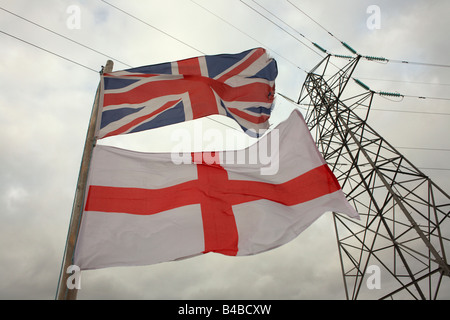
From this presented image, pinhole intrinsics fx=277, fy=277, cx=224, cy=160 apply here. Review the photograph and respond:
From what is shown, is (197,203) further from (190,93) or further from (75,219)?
(190,93)

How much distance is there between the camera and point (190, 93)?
556cm

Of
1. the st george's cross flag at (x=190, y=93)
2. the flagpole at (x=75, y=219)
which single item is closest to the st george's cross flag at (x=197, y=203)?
the flagpole at (x=75, y=219)

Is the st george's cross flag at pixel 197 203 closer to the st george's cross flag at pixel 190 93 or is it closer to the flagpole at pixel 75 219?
the flagpole at pixel 75 219

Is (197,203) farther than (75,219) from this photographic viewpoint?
Yes

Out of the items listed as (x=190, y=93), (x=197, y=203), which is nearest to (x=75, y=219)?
(x=197, y=203)

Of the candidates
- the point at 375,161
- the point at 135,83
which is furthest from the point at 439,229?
the point at 135,83

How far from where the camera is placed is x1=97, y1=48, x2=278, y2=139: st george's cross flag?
4684mm

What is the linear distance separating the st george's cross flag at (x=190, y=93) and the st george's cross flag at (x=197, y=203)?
2.26ft

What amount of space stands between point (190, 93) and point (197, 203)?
90.8 inches

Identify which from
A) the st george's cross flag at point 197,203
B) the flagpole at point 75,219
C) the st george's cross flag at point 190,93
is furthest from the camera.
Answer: the st george's cross flag at point 190,93

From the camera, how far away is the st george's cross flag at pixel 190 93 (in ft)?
15.4

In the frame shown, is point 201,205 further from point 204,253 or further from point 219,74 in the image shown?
point 219,74

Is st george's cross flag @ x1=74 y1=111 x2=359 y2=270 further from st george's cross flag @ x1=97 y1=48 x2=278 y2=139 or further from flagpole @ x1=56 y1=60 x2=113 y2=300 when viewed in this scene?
st george's cross flag @ x1=97 y1=48 x2=278 y2=139

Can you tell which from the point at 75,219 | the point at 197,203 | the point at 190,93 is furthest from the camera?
the point at 190,93
